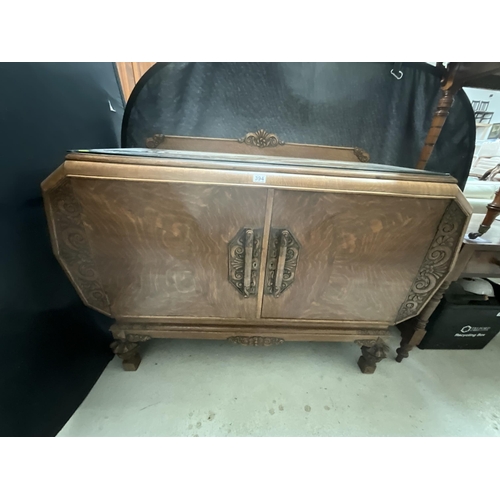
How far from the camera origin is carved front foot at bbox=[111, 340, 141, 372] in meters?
0.88

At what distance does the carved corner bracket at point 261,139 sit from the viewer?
1086 millimetres

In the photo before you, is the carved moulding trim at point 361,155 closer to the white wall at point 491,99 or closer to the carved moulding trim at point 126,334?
the carved moulding trim at point 126,334

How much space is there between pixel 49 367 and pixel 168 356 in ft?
1.34

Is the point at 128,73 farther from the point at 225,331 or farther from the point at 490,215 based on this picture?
the point at 490,215

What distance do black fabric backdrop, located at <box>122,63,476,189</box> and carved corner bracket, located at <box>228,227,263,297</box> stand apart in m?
0.68

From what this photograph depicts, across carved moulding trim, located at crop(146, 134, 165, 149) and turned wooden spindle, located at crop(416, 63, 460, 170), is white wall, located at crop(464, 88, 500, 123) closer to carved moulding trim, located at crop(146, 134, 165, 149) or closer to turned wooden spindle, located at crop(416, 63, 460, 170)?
turned wooden spindle, located at crop(416, 63, 460, 170)

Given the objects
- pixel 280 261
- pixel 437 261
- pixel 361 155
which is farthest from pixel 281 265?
pixel 361 155

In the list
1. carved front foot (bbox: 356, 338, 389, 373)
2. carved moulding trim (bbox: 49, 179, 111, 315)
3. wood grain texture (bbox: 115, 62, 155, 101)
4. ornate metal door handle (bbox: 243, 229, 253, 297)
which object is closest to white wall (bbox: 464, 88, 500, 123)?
carved front foot (bbox: 356, 338, 389, 373)

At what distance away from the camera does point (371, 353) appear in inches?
36.6

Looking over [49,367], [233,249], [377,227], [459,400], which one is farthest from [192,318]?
[459,400]

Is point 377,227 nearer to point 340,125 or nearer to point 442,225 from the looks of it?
point 442,225

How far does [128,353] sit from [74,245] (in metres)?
0.47

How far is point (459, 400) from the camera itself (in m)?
0.92

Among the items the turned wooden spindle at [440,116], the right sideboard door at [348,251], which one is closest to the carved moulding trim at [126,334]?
the right sideboard door at [348,251]
